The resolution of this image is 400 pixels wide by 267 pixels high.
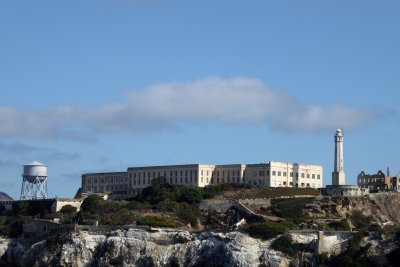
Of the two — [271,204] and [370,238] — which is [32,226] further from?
[370,238]

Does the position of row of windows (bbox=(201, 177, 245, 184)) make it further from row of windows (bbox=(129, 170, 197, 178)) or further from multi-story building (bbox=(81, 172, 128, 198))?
multi-story building (bbox=(81, 172, 128, 198))

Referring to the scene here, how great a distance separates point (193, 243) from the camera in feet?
357

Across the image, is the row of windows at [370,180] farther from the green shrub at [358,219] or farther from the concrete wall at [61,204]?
the concrete wall at [61,204]

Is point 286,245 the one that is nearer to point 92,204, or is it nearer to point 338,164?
point 92,204

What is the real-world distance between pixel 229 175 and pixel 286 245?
5394cm

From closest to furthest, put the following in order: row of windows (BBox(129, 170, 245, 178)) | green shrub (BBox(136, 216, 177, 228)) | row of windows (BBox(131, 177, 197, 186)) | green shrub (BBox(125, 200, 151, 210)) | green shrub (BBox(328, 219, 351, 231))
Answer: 1. green shrub (BBox(328, 219, 351, 231))
2. green shrub (BBox(136, 216, 177, 228))
3. green shrub (BBox(125, 200, 151, 210))
4. row of windows (BBox(129, 170, 245, 178))
5. row of windows (BBox(131, 177, 197, 186))

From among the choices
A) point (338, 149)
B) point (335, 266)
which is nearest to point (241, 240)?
point (335, 266)

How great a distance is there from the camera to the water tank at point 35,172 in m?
167

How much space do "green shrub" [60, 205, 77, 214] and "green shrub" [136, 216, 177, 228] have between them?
2159 cm

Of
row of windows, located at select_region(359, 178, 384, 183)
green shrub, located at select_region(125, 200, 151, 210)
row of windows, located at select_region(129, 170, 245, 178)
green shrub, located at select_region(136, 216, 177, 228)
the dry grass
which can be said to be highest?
row of windows, located at select_region(129, 170, 245, 178)

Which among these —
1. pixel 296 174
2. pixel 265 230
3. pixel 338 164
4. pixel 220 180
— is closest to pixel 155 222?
pixel 265 230

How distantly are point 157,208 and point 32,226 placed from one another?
14.7 metres

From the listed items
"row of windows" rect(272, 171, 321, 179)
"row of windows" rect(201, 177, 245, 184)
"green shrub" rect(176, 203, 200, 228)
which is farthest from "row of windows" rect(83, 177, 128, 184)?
"green shrub" rect(176, 203, 200, 228)

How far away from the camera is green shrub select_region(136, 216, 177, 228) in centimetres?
11912
